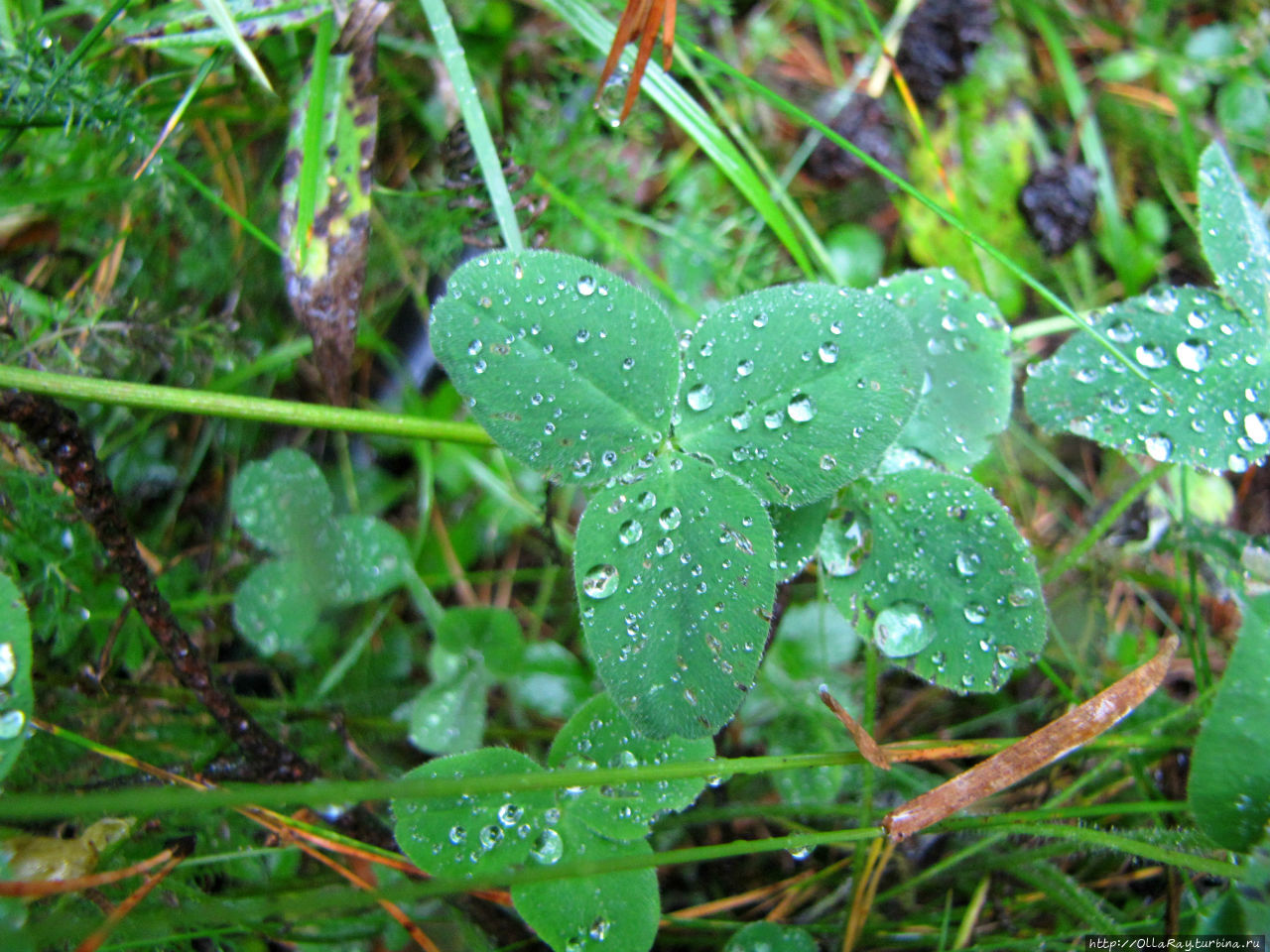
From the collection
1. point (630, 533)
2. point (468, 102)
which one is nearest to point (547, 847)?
point (630, 533)

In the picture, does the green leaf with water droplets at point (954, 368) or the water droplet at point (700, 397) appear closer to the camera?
the water droplet at point (700, 397)

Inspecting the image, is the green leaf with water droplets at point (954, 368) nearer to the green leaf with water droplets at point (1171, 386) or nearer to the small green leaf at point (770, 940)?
the green leaf with water droplets at point (1171, 386)

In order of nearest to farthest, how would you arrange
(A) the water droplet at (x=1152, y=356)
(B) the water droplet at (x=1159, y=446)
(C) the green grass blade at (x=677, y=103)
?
(B) the water droplet at (x=1159, y=446) < (A) the water droplet at (x=1152, y=356) < (C) the green grass blade at (x=677, y=103)

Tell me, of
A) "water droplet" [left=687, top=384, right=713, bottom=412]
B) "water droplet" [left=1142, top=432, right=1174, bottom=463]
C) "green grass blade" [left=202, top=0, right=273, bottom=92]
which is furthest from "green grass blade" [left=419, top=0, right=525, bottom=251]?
"water droplet" [left=1142, top=432, right=1174, bottom=463]

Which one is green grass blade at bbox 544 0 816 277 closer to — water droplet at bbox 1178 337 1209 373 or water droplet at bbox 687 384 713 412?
water droplet at bbox 687 384 713 412

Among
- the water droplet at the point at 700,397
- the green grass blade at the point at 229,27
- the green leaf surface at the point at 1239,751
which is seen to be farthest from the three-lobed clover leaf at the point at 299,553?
the green leaf surface at the point at 1239,751

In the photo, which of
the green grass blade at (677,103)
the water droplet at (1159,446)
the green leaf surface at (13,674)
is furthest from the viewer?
the green grass blade at (677,103)
